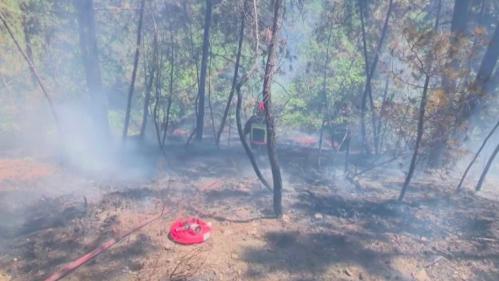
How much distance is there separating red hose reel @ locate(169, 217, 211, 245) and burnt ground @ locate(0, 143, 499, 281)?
0.70 ft

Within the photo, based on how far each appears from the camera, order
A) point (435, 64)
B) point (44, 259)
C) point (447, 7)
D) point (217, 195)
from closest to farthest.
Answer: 1. point (44, 259)
2. point (435, 64)
3. point (217, 195)
4. point (447, 7)

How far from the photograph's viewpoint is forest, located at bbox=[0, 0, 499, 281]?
27.6ft

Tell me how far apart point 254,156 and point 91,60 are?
867 cm

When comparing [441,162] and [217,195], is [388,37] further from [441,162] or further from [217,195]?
[217,195]

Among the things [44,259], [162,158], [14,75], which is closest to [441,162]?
[162,158]

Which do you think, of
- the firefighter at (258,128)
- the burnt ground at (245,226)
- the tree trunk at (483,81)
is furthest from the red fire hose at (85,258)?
the tree trunk at (483,81)

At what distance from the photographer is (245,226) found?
32.1 ft

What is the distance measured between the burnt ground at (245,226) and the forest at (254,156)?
2.1 inches

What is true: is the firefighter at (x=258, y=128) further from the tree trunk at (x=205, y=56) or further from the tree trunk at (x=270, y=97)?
the tree trunk at (x=205, y=56)

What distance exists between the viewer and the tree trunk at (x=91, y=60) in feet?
49.5

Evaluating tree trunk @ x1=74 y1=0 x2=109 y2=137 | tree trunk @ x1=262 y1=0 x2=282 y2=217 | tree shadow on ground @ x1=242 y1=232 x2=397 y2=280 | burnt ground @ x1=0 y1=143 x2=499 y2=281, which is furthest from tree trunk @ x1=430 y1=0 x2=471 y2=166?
tree trunk @ x1=74 y1=0 x2=109 y2=137

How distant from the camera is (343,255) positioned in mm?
8516

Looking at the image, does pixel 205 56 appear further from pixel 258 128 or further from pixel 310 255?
pixel 310 255

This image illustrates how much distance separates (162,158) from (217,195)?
493cm
